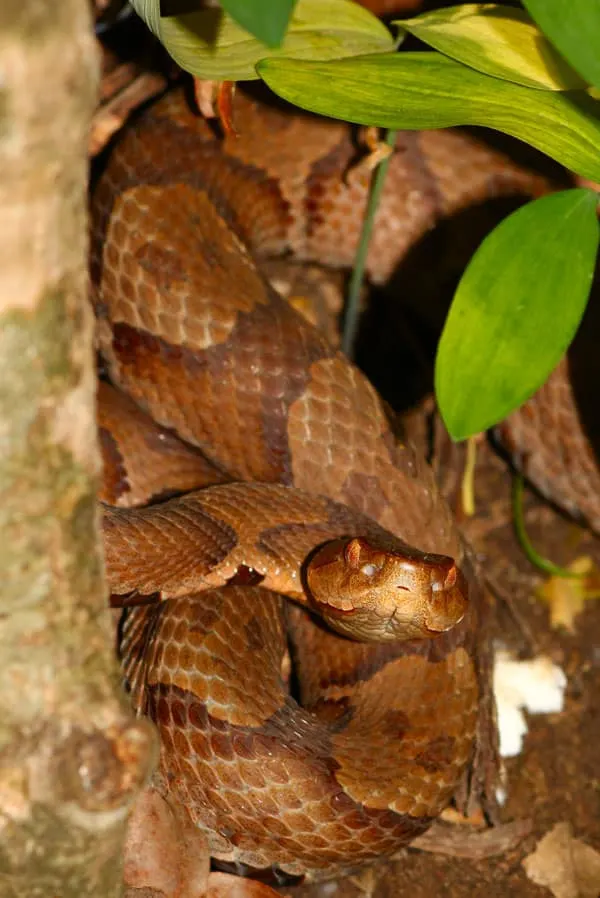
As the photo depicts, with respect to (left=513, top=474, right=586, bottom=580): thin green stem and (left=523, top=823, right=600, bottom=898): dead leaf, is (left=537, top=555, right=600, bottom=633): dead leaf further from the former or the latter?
(left=523, top=823, right=600, bottom=898): dead leaf

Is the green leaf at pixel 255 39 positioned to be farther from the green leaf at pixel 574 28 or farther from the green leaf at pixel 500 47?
the green leaf at pixel 574 28

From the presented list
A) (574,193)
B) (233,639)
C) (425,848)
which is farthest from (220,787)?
(574,193)

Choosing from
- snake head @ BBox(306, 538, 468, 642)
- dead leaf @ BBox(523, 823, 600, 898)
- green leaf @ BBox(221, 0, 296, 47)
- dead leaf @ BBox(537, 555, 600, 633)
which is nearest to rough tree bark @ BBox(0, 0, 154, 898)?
green leaf @ BBox(221, 0, 296, 47)

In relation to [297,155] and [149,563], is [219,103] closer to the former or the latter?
[297,155]

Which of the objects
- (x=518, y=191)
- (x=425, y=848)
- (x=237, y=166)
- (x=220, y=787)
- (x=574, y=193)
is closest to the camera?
(x=574, y=193)

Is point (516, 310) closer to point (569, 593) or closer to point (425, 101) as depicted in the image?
point (425, 101)

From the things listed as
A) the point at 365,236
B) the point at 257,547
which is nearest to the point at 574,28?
the point at 365,236

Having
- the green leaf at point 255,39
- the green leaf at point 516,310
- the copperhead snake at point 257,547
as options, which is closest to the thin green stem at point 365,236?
the copperhead snake at point 257,547
